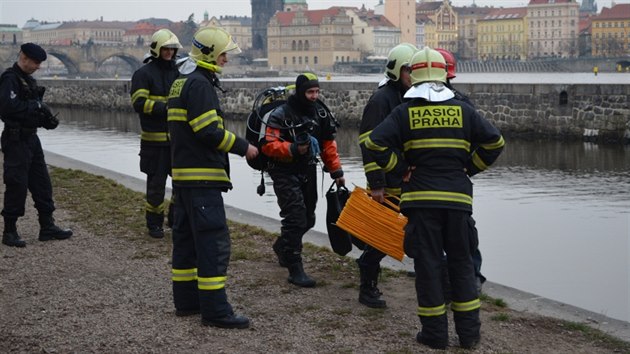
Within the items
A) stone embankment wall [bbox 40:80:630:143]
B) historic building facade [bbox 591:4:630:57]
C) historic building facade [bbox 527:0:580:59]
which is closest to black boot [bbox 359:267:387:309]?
stone embankment wall [bbox 40:80:630:143]

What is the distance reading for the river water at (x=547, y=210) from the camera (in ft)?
29.5

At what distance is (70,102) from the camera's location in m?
53.2

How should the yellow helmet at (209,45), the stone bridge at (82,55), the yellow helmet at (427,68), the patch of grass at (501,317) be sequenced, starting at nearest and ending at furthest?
1. the yellow helmet at (427,68)
2. the yellow helmet at (209,45)
3. the patch of grass at (501,317)
4. the stone bridge at (82,55)

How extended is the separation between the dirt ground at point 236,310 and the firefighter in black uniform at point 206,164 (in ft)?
0.80

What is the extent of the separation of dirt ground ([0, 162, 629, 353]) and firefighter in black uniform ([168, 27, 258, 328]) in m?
0.24

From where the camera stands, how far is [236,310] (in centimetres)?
677

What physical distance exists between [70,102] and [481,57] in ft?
510

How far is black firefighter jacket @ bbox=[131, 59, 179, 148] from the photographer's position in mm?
9539

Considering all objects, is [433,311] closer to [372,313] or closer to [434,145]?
[372,313]

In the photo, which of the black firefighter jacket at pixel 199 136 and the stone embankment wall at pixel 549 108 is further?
the stone embankment wall at pixel 549 108

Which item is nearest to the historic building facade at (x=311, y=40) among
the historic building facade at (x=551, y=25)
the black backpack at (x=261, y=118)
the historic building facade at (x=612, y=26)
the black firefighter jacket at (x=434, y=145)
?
the historic building facade at (x=551, y=25)

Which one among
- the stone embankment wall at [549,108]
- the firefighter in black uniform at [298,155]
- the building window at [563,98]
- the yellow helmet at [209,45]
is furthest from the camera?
the building window at [563,98]

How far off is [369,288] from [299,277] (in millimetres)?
776

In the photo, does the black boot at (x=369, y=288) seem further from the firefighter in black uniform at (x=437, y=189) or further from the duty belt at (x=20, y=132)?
the duty belt at (x=20, y=132)
